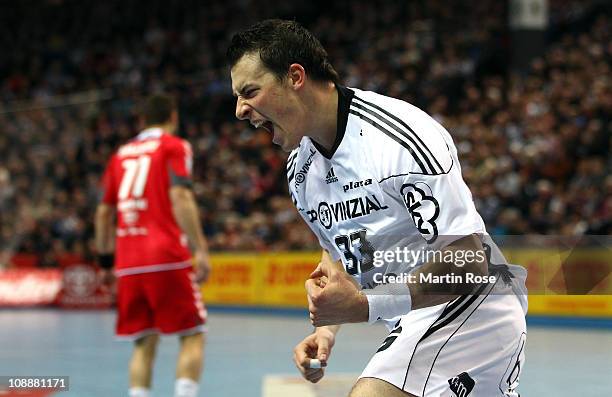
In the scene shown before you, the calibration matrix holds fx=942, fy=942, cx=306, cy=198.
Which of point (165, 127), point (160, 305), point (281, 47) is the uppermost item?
point (281, 47)

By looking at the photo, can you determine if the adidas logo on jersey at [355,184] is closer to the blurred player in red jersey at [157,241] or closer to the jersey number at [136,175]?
the blurred player in red jersey at [157,241]

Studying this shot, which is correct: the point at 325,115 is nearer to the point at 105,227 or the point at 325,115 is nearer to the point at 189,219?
the point at 189,219

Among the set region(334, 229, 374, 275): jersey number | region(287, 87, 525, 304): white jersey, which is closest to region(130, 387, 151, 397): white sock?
region(287, 87, 525, 304): white jersey

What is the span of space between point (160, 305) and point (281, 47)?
12.0 feet

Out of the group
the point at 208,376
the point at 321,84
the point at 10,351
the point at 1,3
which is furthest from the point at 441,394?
the point at 1,3

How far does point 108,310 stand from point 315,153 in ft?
55.4

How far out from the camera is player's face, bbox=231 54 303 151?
3096 millimetres

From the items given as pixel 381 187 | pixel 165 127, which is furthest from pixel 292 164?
pixel 165 127

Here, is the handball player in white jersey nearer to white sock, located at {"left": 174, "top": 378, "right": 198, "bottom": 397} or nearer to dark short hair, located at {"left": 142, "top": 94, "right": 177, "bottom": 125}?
white sock, located at {"left": 174, "top": 378, "right": 198, "bottom": 397}

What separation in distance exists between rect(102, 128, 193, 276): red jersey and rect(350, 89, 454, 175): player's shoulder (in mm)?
3441

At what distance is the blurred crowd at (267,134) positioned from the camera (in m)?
14.3

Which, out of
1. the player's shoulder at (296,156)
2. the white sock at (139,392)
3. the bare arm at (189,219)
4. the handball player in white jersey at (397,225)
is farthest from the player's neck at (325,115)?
the white sock at (139,392)

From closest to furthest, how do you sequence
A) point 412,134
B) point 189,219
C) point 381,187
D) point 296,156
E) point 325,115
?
1. point 412,134
2. point 381,187
3. point 325,115
4. point 296,156
5. point 189,219

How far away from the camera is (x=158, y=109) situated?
6605mm
